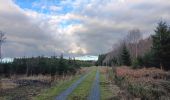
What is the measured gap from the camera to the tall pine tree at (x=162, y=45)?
50.7 metres

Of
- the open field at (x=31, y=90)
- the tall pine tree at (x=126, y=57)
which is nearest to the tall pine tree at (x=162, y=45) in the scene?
the open field at (x=31, y=90)

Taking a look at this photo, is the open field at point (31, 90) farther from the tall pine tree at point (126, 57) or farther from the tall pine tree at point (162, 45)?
the tall pine tree at point (126, 57)

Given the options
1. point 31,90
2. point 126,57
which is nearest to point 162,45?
point 31,90

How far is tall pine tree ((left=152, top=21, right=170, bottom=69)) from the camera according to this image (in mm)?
50719

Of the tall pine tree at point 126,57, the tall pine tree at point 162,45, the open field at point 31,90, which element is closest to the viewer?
the open field at point 31,90

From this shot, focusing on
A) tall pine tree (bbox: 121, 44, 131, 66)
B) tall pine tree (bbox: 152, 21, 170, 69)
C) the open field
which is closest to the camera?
the open field

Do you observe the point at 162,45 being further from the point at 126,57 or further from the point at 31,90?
the point at 126,57

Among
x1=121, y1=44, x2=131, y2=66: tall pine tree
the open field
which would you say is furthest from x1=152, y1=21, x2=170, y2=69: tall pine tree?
x1=121, y1=44, x2=131, y2=66: tall pine tree

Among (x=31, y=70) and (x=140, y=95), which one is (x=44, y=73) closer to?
(x=31, y=70)

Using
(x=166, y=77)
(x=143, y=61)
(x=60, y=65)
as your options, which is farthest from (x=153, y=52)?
(x=60, y=65)

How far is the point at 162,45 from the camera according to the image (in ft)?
167

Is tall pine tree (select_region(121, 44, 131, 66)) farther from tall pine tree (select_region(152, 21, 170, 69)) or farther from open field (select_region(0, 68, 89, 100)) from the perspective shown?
open field (select_region(0, 68, 89, 100))

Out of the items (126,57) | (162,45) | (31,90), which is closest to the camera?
(31,90)

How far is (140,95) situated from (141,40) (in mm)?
97430
